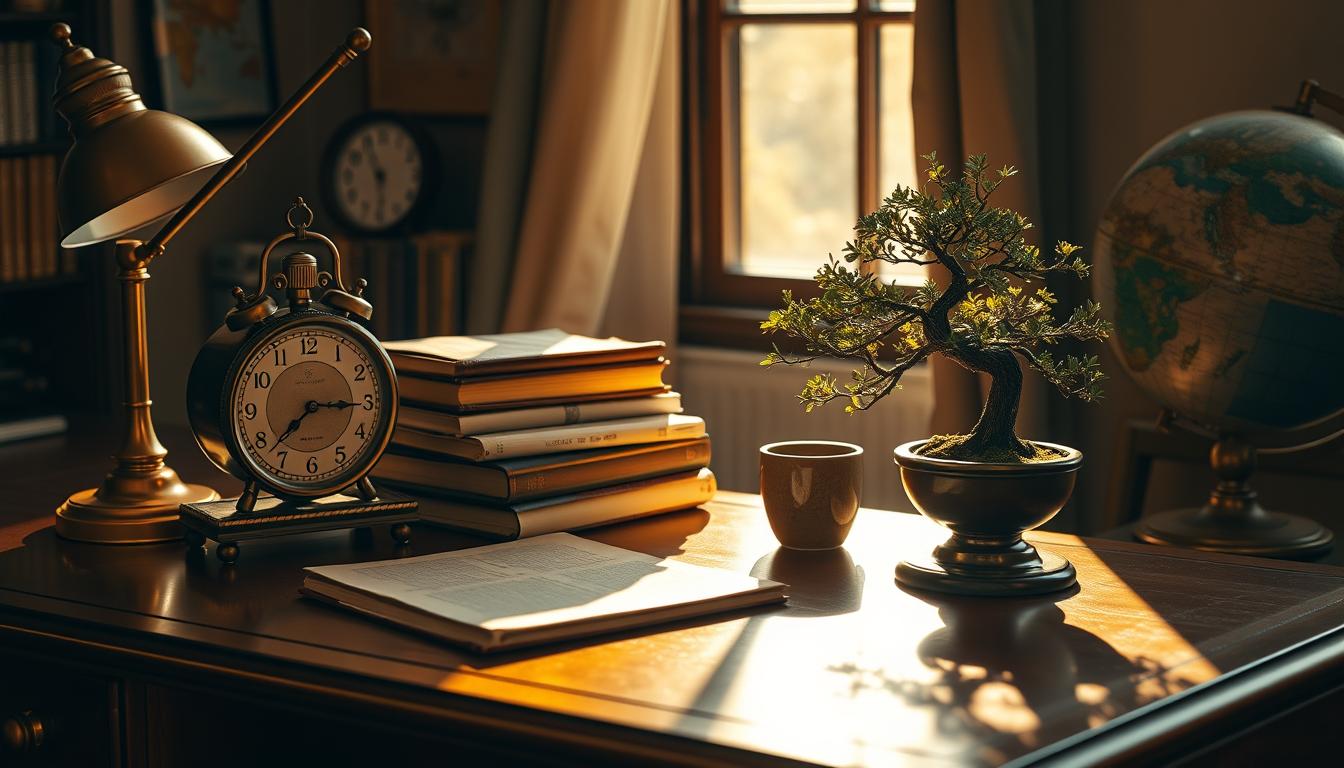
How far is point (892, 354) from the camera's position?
312cm

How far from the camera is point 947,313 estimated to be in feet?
4.72

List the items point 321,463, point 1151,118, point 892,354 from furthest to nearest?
1. point 892,354
2. point 1151,118
3. point 321,463

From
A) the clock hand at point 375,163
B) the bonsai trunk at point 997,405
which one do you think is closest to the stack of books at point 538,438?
the bonsai trunk at point 997,405

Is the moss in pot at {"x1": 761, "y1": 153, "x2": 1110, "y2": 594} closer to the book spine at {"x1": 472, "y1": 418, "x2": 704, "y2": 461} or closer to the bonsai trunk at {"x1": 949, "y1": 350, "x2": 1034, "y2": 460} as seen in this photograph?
the bonsai trunk at {"x1": 949, "y1": 350, "x2": 1034, "y2": 460}

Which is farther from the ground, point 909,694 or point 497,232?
point 497,232

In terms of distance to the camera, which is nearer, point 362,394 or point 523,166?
point 362,394

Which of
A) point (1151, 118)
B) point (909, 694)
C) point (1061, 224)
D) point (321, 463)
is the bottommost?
point (909, 694)

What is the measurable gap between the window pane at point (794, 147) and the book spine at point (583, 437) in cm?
152

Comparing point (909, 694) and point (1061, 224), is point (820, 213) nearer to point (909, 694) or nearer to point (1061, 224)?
point (1061, 224)

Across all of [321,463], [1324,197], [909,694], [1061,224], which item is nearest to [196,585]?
[321,463]

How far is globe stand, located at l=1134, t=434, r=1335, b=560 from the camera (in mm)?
1846

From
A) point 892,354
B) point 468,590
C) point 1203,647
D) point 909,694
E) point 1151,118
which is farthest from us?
point 892,354

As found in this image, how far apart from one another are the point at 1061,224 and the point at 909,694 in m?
1.69

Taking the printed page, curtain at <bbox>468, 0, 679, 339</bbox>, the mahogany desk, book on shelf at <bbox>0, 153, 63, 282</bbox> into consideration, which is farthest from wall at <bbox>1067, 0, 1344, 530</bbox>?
book on shelf at <bbox>0, 153, 63, 282</bbox>
